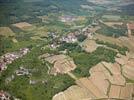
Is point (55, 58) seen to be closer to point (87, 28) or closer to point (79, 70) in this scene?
point (79, 70)

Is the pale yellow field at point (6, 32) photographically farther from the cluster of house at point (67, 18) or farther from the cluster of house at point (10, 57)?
the cluster of house at point (67, 18)

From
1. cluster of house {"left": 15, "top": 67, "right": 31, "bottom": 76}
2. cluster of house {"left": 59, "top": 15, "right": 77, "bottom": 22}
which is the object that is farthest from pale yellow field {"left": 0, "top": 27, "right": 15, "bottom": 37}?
cluster of house {"left": 15, "top": 67, "right": 31, "bottom": 76}

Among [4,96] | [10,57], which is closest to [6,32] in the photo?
[10,57]

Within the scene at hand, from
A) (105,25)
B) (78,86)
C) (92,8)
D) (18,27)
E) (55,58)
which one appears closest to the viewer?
(78,86)

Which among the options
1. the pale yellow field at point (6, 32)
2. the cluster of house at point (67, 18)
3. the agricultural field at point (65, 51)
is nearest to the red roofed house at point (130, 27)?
the agricultural field at point (65, 51)

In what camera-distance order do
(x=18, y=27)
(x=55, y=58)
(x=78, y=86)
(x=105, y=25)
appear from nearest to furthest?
1. (x=78, y=86)
2. (x=55, y=58)
3. (x=18, y=27)
4. (x=105, y=25)

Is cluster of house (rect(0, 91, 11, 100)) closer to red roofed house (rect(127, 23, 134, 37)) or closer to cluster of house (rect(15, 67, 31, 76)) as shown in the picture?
cluster of house (rect(15, 67, 31, 76))

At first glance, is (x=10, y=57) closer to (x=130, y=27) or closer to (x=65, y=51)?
(x=65, y=51)

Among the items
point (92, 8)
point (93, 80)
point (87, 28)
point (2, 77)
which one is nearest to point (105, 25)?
point (87, 28)
